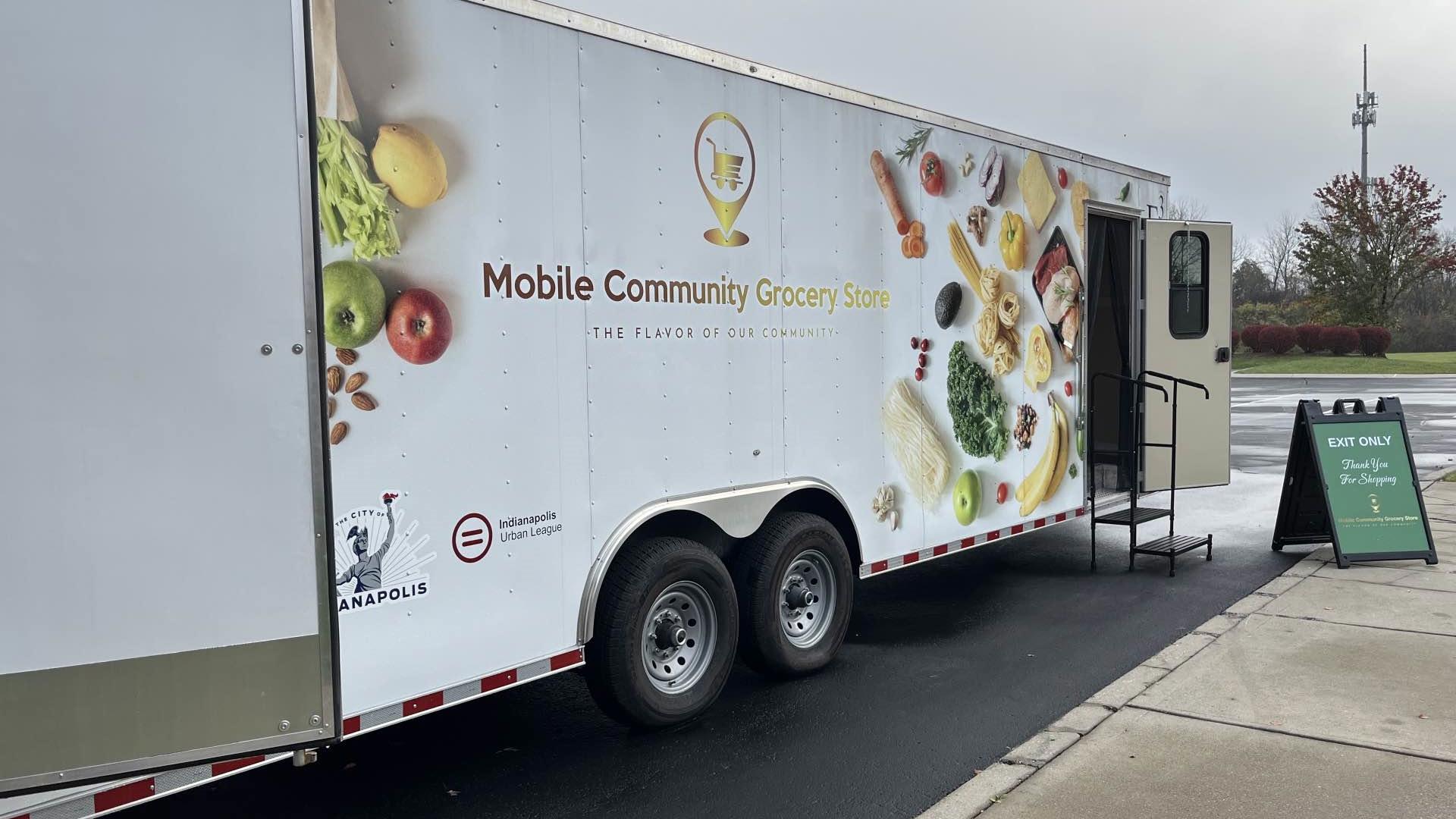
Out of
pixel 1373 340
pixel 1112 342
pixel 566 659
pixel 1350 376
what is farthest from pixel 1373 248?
pixel 566 659

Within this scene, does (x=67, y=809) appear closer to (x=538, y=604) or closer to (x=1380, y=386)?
(x=538, y=604)

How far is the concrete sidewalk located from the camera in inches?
167

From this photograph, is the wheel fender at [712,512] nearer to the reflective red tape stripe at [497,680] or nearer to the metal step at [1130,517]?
the reflective red tape stripe at [497,680]

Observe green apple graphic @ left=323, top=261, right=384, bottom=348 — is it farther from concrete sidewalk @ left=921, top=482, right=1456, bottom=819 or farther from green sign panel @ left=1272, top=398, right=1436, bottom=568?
green sign panel @ left=1272, top=398, right=1436, bottom=568

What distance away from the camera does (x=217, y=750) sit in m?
3.37

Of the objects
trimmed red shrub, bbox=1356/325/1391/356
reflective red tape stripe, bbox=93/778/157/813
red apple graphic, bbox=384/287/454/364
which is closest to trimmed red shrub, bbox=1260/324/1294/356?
trimmed red shrub, bbox=1356/325/1391/356

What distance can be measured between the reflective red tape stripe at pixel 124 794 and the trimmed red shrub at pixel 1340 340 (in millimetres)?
46304

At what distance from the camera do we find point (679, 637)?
5.12 m

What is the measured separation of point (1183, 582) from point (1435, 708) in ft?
9.34

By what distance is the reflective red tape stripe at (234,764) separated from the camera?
3.47 m

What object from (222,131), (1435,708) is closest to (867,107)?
(222,131)

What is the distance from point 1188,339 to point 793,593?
4831 millimetres

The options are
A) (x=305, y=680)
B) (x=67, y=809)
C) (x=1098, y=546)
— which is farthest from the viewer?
(x=1098, y=546)

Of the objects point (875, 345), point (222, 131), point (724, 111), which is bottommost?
point (875, 345)
